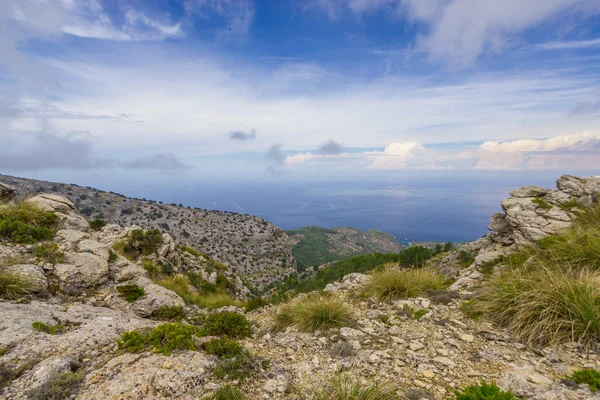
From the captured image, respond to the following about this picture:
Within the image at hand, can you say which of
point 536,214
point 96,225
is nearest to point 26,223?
point 96,225

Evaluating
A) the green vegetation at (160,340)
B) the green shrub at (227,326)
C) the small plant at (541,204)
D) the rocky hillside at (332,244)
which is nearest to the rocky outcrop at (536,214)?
the small plant at (541,204)

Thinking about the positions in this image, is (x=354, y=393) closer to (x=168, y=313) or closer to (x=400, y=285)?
(x=400, y=285)

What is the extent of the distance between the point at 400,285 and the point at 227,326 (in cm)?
486

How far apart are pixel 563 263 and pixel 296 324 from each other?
6.68 m

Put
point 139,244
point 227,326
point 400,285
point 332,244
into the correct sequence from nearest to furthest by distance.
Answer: point 227,326, point 400,285, point 139,244, point 332,244

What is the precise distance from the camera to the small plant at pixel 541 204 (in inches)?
359

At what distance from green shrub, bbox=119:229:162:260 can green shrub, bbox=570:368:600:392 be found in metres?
14.3

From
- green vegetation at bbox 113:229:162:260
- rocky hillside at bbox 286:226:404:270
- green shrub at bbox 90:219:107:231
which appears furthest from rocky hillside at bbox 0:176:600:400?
rocky hillside at bbox 286:226:404:270

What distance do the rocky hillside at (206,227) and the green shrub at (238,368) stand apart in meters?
48.8

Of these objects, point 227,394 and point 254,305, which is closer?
point 227,394

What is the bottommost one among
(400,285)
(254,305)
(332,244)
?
(332,244)

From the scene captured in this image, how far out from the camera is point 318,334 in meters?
5.23

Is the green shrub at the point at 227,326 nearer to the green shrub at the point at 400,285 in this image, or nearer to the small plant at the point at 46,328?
the small plant at the point at 46,328

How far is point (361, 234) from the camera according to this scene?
148 metres
